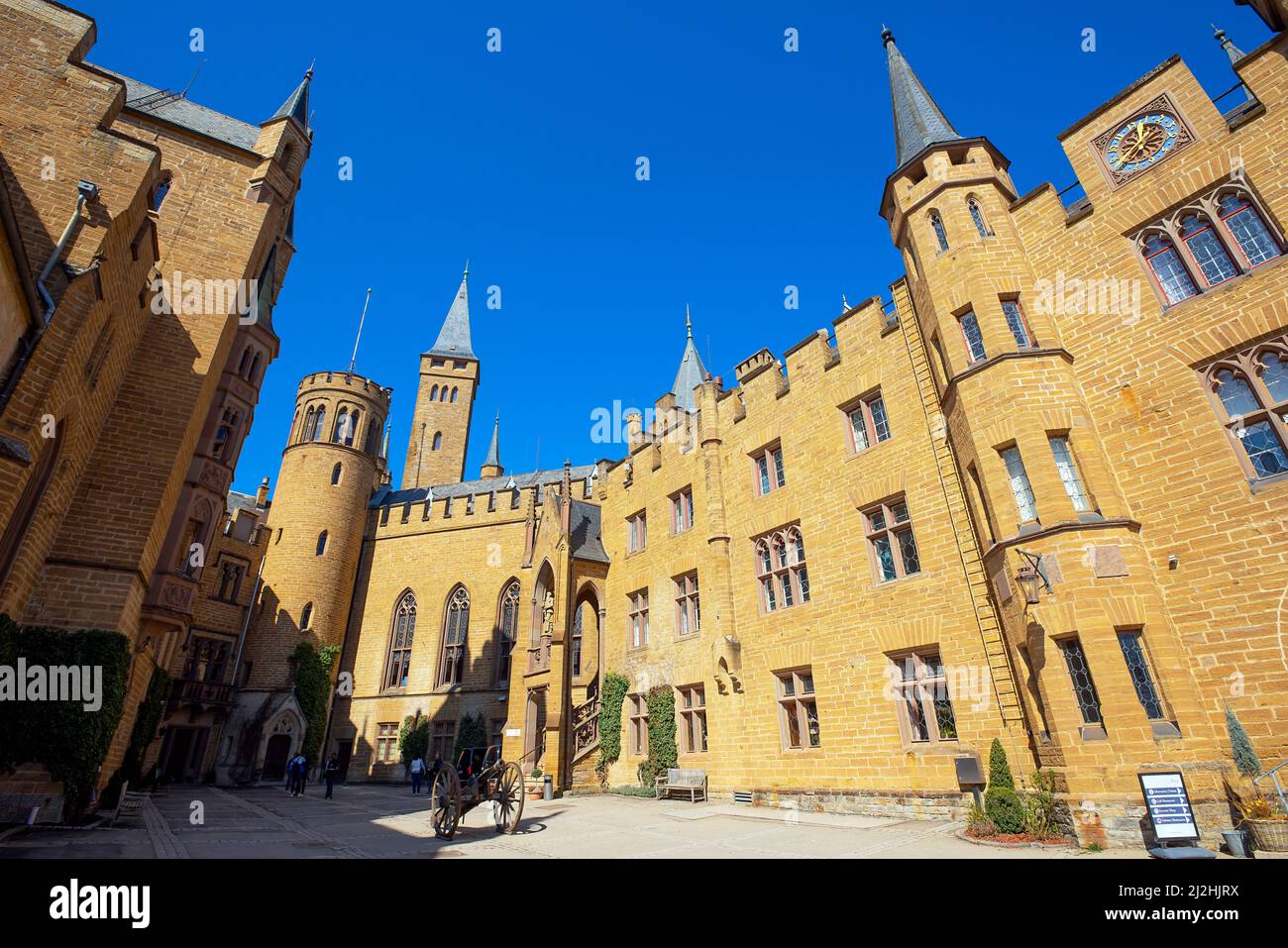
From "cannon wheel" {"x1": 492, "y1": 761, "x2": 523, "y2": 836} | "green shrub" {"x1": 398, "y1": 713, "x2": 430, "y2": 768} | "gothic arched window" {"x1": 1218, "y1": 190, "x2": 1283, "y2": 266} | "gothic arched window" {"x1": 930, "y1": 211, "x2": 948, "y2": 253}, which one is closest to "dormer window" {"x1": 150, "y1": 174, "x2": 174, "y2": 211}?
"cannon wheel" {"x1": 492, "y1": 761, "x2": 523, "y2": 836}

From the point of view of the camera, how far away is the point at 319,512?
32.1 m

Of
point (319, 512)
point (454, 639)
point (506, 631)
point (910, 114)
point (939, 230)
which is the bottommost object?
point (454, 639)

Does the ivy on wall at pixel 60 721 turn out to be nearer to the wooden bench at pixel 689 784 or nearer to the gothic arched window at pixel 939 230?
the wooden bench at pixel 689 784

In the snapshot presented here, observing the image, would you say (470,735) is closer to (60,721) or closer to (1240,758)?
(60,721)

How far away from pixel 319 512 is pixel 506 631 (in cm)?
1206

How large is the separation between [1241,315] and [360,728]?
1358 inches

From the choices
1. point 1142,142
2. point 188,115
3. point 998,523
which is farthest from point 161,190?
point 1142,142

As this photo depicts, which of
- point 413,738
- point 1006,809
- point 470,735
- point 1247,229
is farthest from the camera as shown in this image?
point 413,738

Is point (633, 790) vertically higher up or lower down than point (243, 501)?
lower down

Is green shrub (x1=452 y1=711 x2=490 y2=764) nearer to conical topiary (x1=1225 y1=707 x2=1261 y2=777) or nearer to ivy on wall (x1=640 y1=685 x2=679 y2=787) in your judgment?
ivy on wall (x1=640 y1=685 x2=679 y2=787)

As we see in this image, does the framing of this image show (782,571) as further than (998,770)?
Yes

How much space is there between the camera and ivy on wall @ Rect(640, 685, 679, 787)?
57.5ft

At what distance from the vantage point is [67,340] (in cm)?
952
